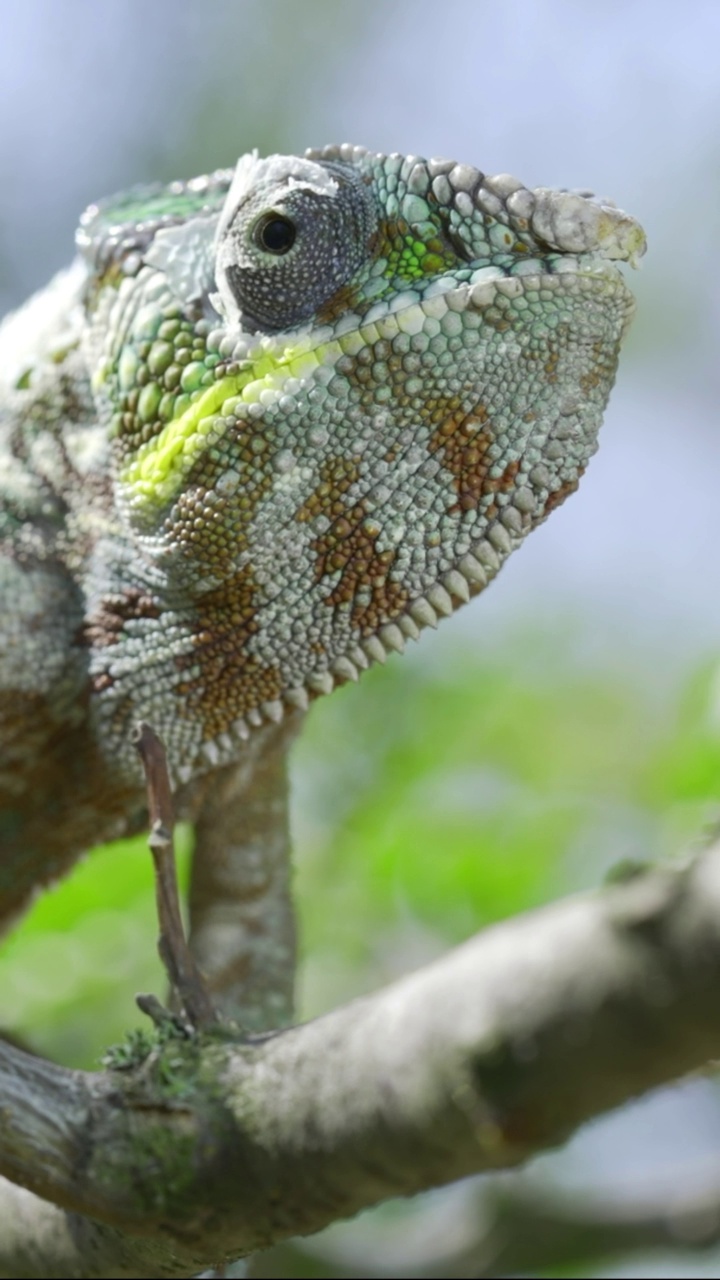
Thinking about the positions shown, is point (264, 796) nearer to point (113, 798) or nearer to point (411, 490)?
point (113, 798)

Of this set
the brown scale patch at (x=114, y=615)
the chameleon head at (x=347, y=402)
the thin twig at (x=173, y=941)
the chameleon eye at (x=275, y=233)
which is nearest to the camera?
the thin twig at (x=173, y=941)

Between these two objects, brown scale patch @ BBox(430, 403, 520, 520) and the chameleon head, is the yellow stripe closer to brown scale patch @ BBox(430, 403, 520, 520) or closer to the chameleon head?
the chameleon head

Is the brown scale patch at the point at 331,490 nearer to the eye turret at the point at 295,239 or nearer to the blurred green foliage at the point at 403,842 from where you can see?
the eye turret at the point at 295,239

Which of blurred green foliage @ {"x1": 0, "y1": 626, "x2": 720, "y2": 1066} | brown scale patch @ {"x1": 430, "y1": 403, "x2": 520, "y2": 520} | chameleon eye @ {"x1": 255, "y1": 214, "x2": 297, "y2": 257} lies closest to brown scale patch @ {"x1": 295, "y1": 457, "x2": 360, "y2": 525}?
brown scale patch @ {"x1": 430, "y1": 403, "x2": 520, "y2": 520}

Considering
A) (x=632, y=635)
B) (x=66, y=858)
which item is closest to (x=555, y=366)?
(x=66, y=858)

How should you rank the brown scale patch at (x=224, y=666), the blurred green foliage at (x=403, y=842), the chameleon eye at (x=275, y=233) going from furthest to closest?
1. the blurred green foliage at (x=403, y=842)
2. the brown scale patch at (x=224, y=666)
3. the chameleon eye at (x=275, y=233)

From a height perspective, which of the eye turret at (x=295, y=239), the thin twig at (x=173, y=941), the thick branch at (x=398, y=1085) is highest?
the eye turret at (x=295, y=239)

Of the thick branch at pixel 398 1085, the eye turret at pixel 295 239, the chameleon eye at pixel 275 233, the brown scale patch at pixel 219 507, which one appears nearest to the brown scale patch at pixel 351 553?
the brown scale patch at pixel 219 507

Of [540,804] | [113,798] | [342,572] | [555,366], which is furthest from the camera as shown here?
[540,804]
